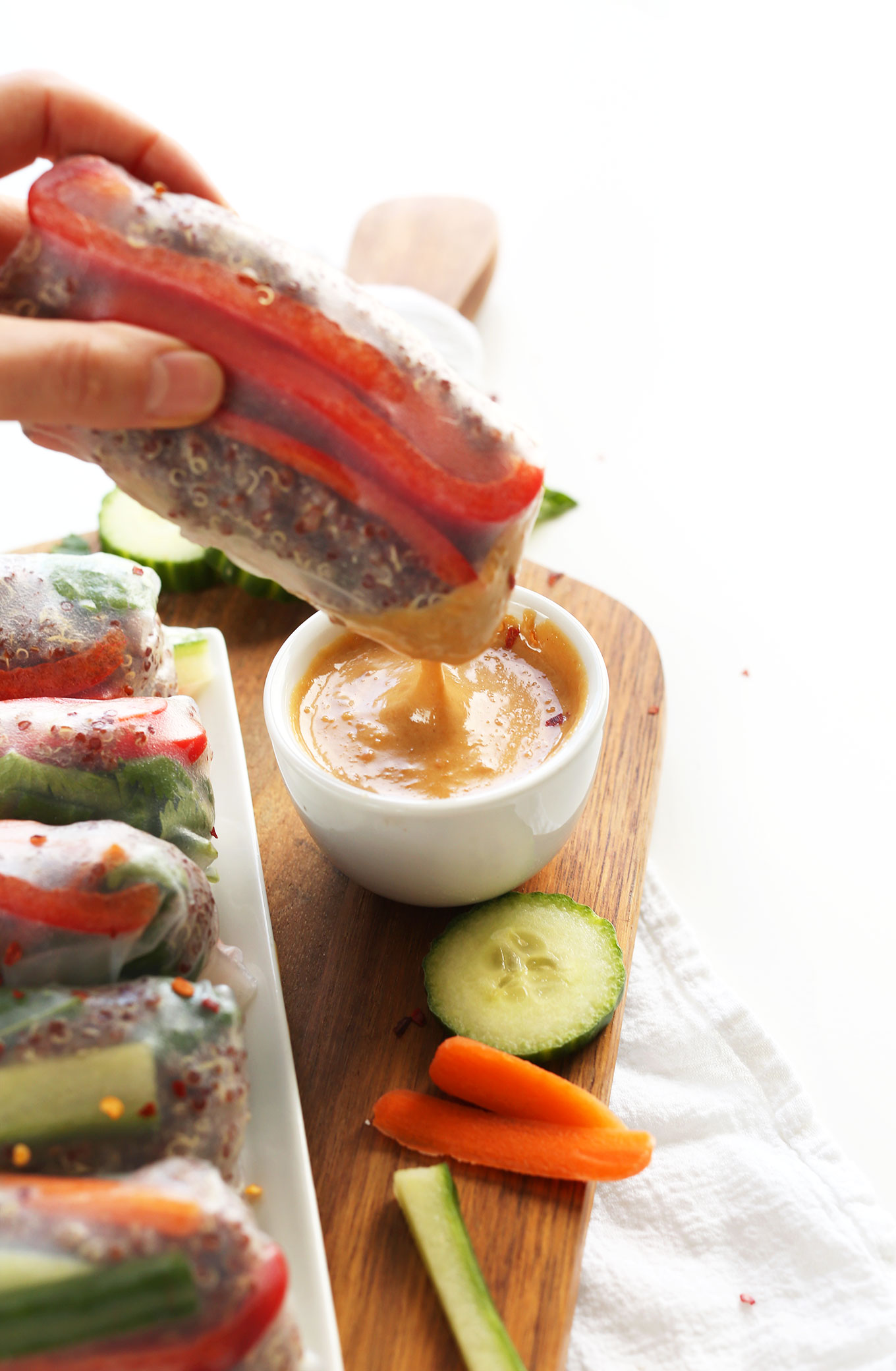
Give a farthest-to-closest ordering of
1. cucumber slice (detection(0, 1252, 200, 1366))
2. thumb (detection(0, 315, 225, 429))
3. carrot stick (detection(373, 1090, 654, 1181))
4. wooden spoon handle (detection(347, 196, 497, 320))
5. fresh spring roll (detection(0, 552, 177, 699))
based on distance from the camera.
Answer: wooden spoon handle (detection(347, 196, 497, 320))
fresh spring roll (detection(0, 552, 177, 699))
carrot stick (detection(373, 1090, 654, 1181))
thumb (detection(0, 315, 225, 429))
cucumber slice (detection(0, 1252, 200, 1366))

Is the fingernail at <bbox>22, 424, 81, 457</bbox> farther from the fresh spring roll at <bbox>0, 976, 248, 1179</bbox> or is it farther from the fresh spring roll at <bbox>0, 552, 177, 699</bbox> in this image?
the fresh spring roll at <bbox>0, 976, 248, 1179</bbox>

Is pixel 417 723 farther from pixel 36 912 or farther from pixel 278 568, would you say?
pixel 36 912

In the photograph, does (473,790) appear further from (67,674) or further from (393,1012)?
(67,674)

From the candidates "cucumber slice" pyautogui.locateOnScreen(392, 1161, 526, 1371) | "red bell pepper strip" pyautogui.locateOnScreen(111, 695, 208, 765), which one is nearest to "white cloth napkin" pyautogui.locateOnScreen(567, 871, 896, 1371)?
"cucumber slice" pyautogui.locateOnScreen(392, 1161, 526, 1371)

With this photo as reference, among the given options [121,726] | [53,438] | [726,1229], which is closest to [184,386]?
[53,438]

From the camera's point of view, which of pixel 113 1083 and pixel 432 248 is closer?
pixel 113 1083

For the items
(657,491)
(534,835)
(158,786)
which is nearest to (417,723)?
(534,835)
